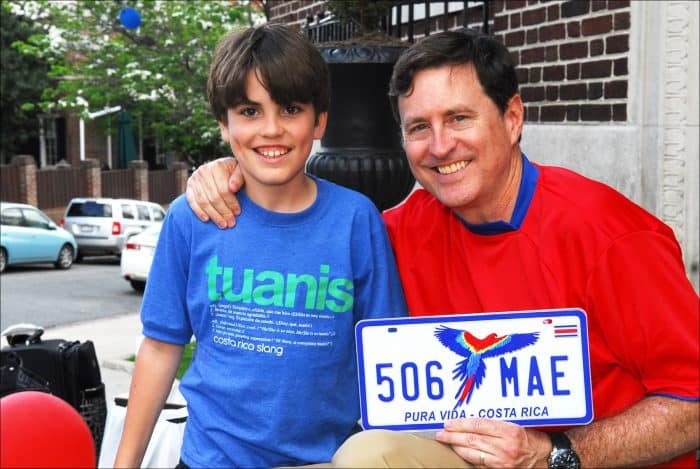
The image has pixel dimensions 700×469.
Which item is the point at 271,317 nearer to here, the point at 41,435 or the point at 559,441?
the point at 559,441

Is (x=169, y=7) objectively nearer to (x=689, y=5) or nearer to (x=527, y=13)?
(x=527, y=13)

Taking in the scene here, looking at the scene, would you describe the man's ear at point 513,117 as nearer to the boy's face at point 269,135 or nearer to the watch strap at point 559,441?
the boy's face at point 269,135

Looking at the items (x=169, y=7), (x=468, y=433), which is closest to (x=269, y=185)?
(x=468, y=433)

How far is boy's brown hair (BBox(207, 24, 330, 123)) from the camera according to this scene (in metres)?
2.40

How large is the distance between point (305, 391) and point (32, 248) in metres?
19.6

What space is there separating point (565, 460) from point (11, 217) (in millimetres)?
20588

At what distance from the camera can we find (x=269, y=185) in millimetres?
2473

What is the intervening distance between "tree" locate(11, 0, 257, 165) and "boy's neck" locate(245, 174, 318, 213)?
16490 mm

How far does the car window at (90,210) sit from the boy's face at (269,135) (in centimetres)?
2294

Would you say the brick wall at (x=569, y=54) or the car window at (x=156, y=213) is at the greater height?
the brick wall at (x=569, y=54)

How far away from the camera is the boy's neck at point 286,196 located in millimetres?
2479

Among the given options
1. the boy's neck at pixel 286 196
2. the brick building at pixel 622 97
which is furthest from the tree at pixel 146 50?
the boy's neck at pixel 286 196

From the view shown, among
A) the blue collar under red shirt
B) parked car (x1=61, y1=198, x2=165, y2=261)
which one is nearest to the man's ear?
the blue collar under red shirt

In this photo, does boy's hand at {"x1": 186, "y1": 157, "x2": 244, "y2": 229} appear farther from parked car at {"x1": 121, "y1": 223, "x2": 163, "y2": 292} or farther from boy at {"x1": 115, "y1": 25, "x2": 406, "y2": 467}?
parked car at {"x1": 121, "y1": 223, "x2": 163, "y2": 292}
